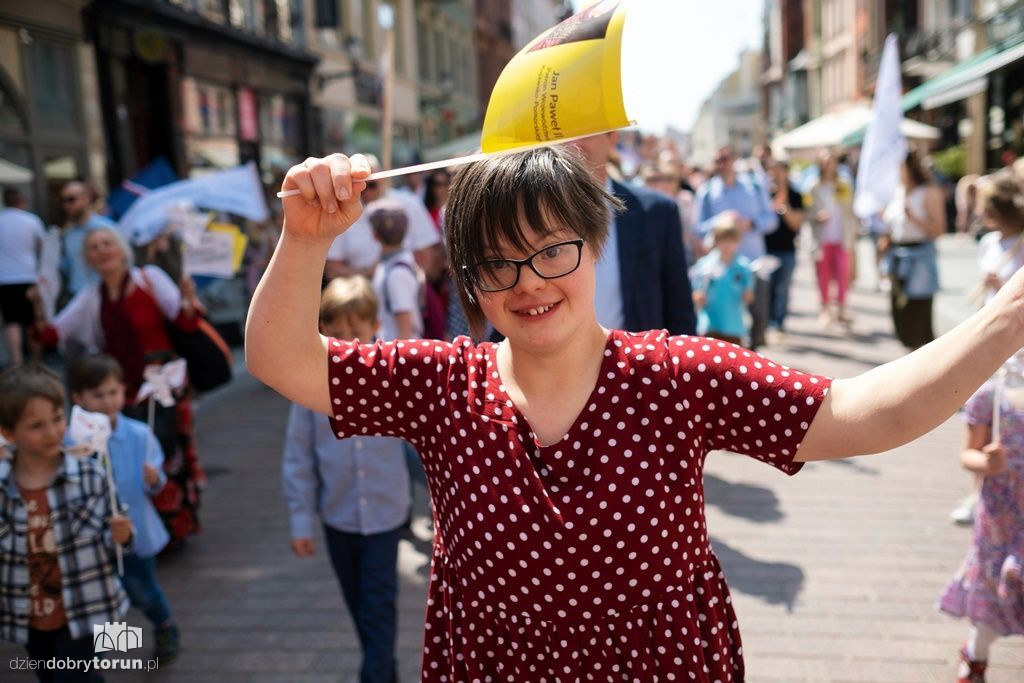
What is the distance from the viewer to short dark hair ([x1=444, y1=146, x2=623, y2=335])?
5.66 feet

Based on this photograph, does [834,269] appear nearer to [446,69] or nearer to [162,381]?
[162,381]

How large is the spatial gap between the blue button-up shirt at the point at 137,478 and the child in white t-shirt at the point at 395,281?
4.17ft

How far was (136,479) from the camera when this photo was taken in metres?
4.01

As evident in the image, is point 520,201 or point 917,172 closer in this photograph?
point 520,201

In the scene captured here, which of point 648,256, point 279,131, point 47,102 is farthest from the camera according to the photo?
point 279,131

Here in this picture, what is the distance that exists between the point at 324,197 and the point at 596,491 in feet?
2.34

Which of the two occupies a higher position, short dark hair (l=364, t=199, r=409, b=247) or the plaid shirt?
short dark hair (l=364, t=199, r=409, b=247)

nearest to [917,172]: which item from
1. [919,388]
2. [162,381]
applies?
[162,381]

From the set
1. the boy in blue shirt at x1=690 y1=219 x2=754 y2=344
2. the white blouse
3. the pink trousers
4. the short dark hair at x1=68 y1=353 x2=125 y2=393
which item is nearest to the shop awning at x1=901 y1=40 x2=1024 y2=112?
the pink trousers

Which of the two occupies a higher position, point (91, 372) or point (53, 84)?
point (53, 84)

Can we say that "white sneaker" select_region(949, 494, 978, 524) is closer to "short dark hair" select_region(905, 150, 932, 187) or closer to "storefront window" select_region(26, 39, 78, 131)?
"short dark hair" select_region(905, 150, 932, 187)

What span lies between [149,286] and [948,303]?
892 centimetres

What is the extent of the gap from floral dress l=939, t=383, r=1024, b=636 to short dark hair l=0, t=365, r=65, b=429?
320cm

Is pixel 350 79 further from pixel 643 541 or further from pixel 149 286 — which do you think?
pixel 643 541
